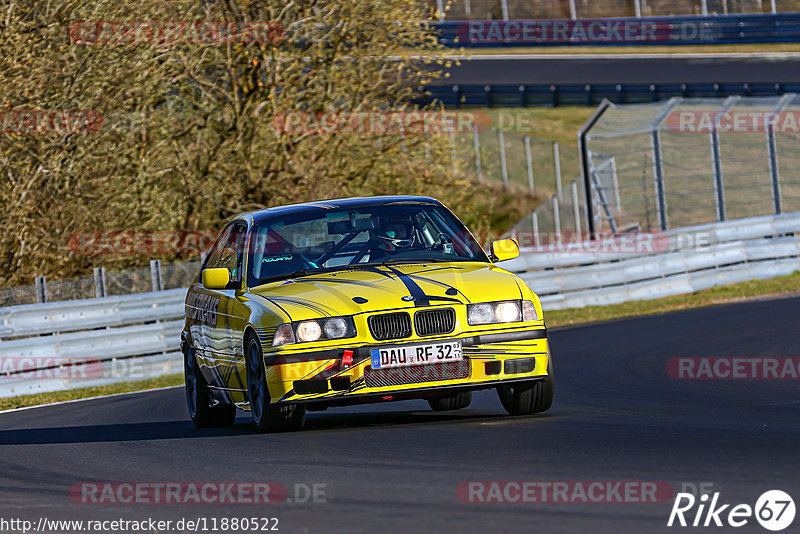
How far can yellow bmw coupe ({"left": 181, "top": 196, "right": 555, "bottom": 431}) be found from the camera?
27.9ft

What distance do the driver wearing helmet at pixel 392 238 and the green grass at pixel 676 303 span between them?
10105 mm

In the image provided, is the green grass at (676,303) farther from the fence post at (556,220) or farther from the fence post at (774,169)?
Result: the fence post at (556,220)

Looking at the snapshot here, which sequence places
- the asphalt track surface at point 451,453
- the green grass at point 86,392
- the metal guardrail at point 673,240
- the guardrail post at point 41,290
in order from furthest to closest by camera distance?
the metal guardrail at point 673,240, the guardrail post at point 41,290, the green grass at point 86,392, the asphalt track surface at point 451,453

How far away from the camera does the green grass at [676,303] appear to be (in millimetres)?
19984

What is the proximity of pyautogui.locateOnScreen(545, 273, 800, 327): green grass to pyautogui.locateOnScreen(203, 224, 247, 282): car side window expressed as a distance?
9.30 metres

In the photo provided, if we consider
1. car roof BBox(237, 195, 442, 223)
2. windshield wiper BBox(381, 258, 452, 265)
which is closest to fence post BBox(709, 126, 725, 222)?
car roof BBox(237, 195, 442, 223)

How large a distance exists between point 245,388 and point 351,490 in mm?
2895

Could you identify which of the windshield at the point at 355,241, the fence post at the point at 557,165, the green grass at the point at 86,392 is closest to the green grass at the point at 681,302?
the green grass at the point at 86,392

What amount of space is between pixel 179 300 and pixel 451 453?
11.1 metres

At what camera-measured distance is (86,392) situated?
16.4 meters

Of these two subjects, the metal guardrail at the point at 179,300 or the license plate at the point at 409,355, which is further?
the metal guardrail at the point at 179,300

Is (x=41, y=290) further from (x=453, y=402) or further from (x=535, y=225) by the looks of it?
(x=535, y=225)

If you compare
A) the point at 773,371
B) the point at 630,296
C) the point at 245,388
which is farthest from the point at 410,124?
the point at 245,388

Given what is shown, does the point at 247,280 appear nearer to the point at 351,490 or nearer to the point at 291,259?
the point at 291,259
